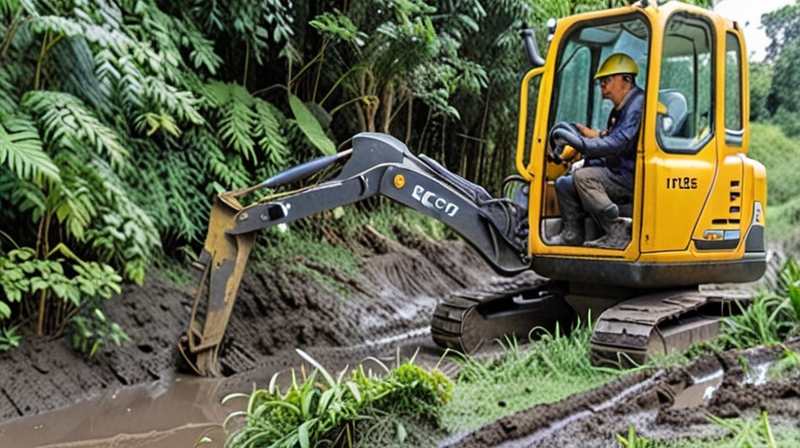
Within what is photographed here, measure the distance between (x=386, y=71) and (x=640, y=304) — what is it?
13.5 feet

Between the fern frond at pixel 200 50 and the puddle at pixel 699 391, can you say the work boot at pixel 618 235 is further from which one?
the fern frond at pixel 200 50

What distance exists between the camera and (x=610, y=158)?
462 centimetres

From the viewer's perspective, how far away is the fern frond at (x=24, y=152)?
150 inches

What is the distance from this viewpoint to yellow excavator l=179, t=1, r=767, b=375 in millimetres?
4391

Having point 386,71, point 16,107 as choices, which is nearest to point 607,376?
point 16,107

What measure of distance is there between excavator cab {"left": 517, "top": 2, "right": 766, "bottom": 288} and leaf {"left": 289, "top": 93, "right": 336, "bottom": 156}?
2.09 meters

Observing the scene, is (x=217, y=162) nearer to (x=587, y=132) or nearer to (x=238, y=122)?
(x=238, y=122)

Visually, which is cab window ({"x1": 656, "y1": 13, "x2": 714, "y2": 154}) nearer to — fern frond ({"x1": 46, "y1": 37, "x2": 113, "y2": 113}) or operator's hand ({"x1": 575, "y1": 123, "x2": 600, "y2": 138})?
operator's hand ({"x1": 575, "y1": 123, "x2": 600, "y2": 138})

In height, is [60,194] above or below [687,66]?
below

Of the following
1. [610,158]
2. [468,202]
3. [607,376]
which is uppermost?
[610,158]

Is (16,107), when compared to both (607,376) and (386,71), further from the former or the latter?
(386,71)

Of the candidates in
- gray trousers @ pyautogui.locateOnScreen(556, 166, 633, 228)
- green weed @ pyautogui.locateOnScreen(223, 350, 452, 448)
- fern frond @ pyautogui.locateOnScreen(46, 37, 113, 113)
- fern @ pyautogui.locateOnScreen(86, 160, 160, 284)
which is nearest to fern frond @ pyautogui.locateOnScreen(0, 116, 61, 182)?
fern @ pyautogui.locateOnScreen(86, 160, 160, 284)

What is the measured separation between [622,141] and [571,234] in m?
0.69

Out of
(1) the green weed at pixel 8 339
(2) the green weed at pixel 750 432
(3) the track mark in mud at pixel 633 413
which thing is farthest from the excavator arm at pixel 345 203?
(2) the green weed at pixel 750 432
